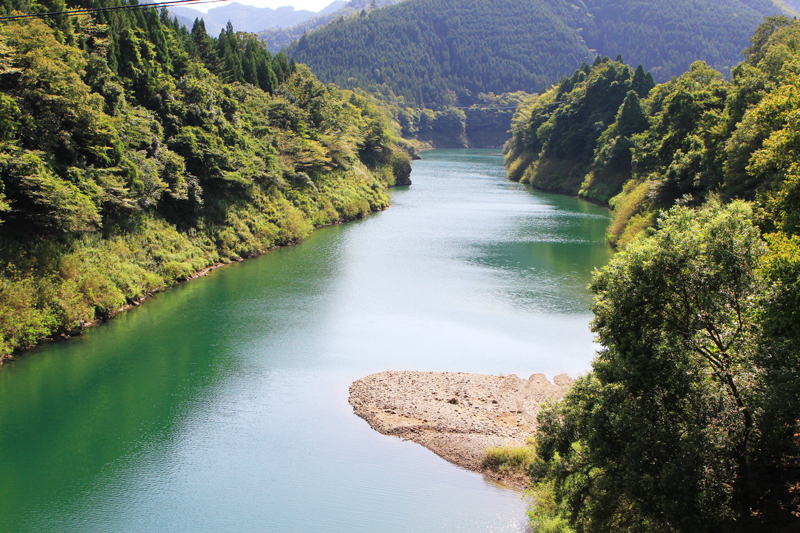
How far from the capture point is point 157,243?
36281 mm

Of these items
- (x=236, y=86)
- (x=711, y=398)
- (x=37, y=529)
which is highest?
(x=236, y=86)

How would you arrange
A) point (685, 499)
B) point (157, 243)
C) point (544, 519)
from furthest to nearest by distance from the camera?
1. point (157, 243)
2. point (544, 519)
3. point (685, 499)

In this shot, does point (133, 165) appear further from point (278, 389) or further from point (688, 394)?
point (688, 394)

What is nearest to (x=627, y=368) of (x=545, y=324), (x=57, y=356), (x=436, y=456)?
(x=436, y=456)

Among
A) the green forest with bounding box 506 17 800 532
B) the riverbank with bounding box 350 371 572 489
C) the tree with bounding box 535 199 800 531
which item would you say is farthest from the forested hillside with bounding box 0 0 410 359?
the tree with bounding box 535 199 800 531

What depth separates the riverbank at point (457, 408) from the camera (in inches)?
771

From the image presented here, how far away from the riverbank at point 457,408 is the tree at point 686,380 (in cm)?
665

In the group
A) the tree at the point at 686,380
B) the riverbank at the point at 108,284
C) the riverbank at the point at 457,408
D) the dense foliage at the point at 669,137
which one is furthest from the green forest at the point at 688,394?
the riverbank at the point at 108,284

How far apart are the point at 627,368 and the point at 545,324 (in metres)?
19.6

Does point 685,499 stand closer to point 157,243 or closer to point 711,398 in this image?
point 711,398

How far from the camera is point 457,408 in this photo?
21.7m

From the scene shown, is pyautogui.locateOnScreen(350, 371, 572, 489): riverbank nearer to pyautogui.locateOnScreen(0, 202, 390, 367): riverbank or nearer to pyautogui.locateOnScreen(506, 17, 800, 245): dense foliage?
pyautogui.locateOnScreen(506, 17, 800, 245): dense foliage

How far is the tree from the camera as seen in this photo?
11.0 metres

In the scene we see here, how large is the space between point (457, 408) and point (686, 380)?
11155mm
